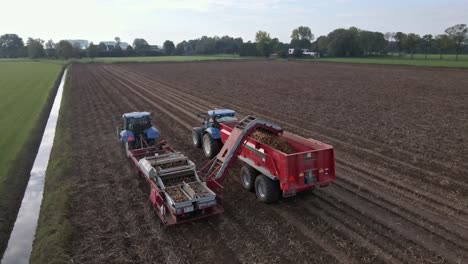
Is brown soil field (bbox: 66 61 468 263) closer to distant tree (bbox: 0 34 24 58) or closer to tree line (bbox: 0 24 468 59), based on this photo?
tree line (bbox: 0 24 468 59)

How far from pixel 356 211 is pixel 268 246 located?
2.72m

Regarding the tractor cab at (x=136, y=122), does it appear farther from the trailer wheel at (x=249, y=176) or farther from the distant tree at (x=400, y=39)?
the distant tree at (x=400, y=39)

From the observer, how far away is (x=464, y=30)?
8906cm

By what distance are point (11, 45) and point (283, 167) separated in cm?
20394

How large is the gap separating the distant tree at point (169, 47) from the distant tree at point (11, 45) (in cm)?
6478

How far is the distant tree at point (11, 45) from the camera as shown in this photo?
171113mm

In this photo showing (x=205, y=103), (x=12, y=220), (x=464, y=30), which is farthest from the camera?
(x=464, y=30)

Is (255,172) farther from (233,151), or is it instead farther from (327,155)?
(327,155)

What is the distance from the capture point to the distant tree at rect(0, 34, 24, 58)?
171113 millimetres

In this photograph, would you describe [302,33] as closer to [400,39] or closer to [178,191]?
[400,39]

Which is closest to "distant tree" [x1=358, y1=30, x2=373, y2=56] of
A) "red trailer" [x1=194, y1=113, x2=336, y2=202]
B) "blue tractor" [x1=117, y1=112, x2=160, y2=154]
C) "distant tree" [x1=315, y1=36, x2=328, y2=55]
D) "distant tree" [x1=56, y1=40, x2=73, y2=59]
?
"distant tree" [x1=315, y1=36, x2=328, y2=55]

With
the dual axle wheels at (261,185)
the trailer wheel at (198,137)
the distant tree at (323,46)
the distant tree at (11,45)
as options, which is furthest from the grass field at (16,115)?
the distant tree at (11,45)

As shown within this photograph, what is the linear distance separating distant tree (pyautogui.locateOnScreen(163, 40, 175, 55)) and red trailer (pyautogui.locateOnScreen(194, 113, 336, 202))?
159494 millimetres

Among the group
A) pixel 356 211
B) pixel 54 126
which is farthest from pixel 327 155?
pixel 54 126
